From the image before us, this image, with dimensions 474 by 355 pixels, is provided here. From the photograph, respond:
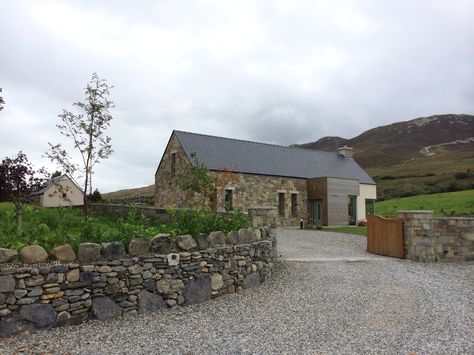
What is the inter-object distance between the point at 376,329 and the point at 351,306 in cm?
131

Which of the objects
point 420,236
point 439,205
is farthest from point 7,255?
point 439,205

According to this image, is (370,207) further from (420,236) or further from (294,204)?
(420,236)

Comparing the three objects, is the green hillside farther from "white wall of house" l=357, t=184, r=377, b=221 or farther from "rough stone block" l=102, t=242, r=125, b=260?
"rough stone block" l=102, t=242, r=125, b=260

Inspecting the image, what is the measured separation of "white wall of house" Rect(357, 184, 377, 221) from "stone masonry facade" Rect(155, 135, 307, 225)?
5.76 metres

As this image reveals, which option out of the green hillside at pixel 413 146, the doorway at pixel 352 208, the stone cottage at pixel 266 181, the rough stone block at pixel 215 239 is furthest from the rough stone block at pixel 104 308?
the green hillside at pixel 413 146

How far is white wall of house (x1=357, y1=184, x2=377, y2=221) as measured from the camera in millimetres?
31789

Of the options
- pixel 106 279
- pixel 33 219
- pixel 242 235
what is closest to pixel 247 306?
pixel 242 235

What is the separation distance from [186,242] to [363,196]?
28.3m

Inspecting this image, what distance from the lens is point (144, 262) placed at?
22.3 feet

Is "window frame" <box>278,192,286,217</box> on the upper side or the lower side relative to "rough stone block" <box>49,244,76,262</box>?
upper

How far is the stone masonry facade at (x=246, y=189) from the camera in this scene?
83.9 ft

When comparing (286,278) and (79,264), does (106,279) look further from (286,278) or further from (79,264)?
(286,278)

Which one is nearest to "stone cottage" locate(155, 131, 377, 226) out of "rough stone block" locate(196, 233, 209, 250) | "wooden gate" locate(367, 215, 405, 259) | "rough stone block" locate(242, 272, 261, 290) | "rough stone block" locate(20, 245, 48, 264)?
"wooden gate" locate(367, 215, 405, 259)

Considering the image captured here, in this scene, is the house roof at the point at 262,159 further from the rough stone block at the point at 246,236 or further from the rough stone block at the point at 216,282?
the rough stone block at the point at 216,282
